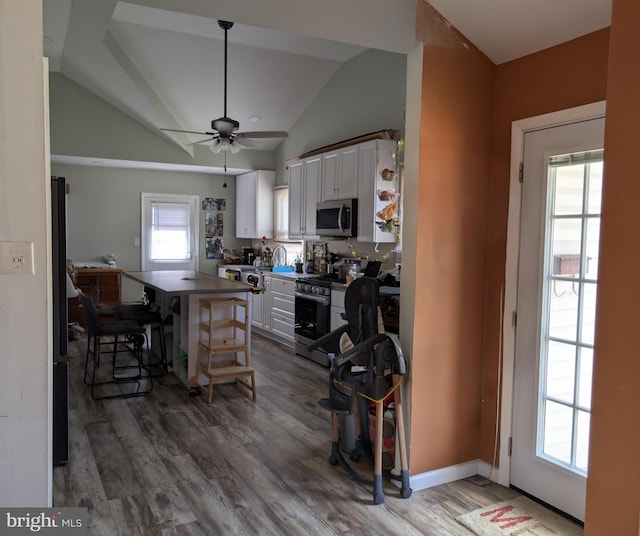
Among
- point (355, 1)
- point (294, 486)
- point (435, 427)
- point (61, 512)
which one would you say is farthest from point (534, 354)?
point (61, 512)

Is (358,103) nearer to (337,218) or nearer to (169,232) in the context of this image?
(337,218)

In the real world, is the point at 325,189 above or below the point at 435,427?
above

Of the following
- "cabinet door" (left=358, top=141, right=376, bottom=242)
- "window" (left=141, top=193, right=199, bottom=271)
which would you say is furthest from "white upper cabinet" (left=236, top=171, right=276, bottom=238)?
"cabinet door" (left=358, top=141, right=376, bottom=242)

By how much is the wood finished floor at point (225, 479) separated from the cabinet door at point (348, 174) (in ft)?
7.34

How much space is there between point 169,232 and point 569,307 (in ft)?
22.0

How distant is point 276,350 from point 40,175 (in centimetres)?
450

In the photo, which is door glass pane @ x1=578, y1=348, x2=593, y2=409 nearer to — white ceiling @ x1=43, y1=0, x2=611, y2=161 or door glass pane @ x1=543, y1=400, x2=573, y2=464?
door glass pane @ x1=543, y1=400, x2=573, y2=464

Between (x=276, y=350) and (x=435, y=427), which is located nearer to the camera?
(x=435, y=427)

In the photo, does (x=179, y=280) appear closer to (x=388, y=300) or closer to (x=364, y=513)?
(x=388, y=300)

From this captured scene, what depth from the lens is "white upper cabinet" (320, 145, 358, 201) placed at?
5273 millimetres

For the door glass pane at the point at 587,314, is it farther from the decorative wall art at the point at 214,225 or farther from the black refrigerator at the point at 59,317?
the decorative wall art at the point at 214,225

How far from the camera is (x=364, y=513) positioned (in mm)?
2600

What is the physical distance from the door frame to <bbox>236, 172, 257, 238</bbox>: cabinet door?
527 cm

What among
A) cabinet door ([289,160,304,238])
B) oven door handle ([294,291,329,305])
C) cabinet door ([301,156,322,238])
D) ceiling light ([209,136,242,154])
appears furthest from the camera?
cabinet door ([289,160,304,238])
